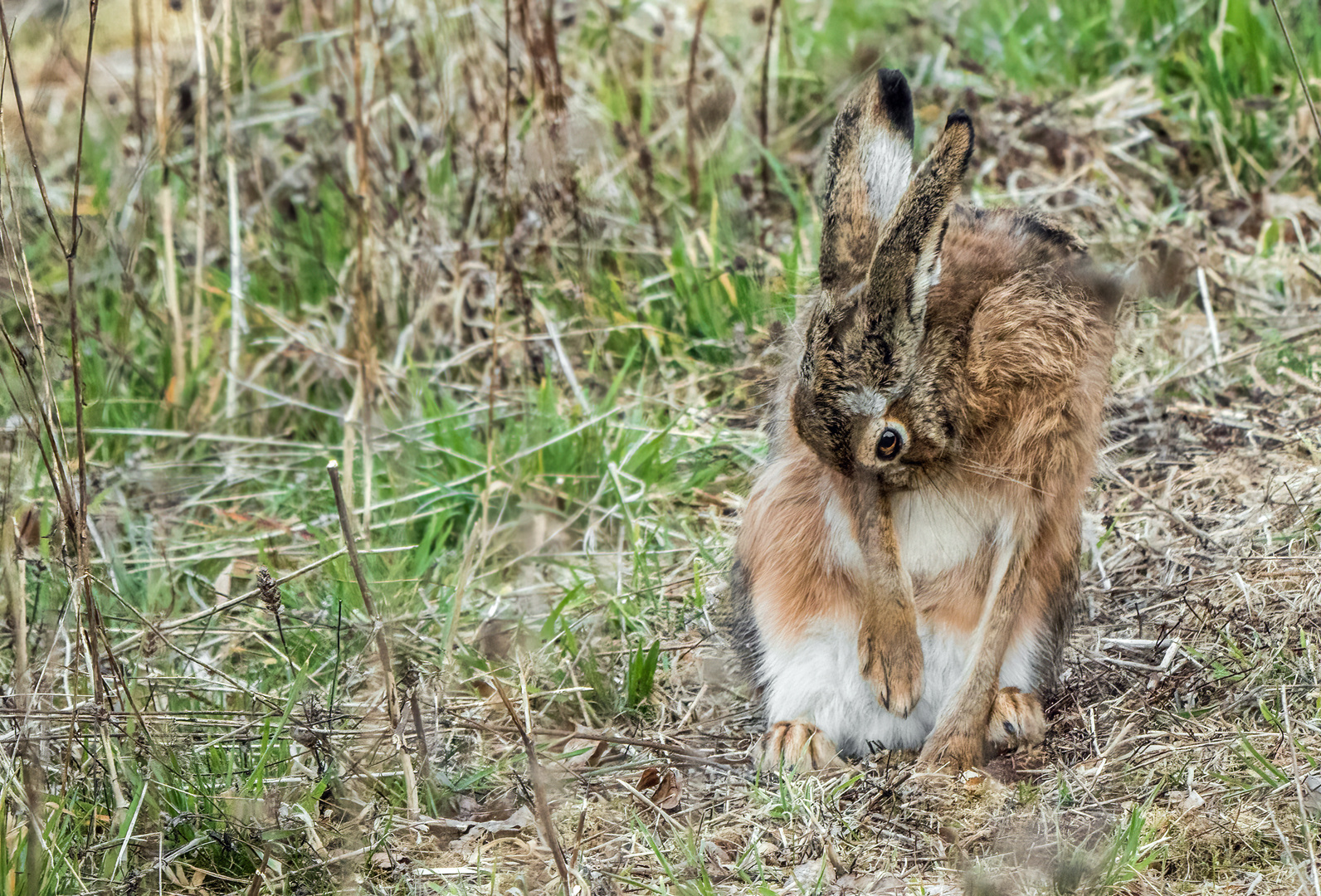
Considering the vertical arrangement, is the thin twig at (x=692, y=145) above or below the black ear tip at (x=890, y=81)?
below

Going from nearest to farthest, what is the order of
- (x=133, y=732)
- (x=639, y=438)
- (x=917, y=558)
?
1. (x=133, y=732)
2. (x=917, y=558)
3. (x=639, y=438)

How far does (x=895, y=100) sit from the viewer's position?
2961 mm

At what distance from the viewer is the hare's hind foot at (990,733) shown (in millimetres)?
3189

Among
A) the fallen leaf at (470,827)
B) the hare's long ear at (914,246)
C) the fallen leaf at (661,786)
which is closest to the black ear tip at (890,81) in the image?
the hare's long ear at (914,246)

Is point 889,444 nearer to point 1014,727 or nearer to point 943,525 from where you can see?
point 943,525

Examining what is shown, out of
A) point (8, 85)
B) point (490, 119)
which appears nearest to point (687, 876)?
point (490, 119)

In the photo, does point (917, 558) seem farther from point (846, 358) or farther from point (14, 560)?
point (14, 560)

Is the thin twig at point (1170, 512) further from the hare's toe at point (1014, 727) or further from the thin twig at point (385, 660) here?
the thin twig at point (385, 660)

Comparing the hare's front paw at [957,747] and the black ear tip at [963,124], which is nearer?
the black ear tip at [963,124]

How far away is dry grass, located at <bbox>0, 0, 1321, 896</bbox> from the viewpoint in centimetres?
293

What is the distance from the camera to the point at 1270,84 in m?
5.64

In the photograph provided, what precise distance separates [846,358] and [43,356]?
1.79 meters

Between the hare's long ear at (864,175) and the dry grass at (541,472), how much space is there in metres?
1.17

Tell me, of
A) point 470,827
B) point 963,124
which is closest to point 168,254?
point 470,827
